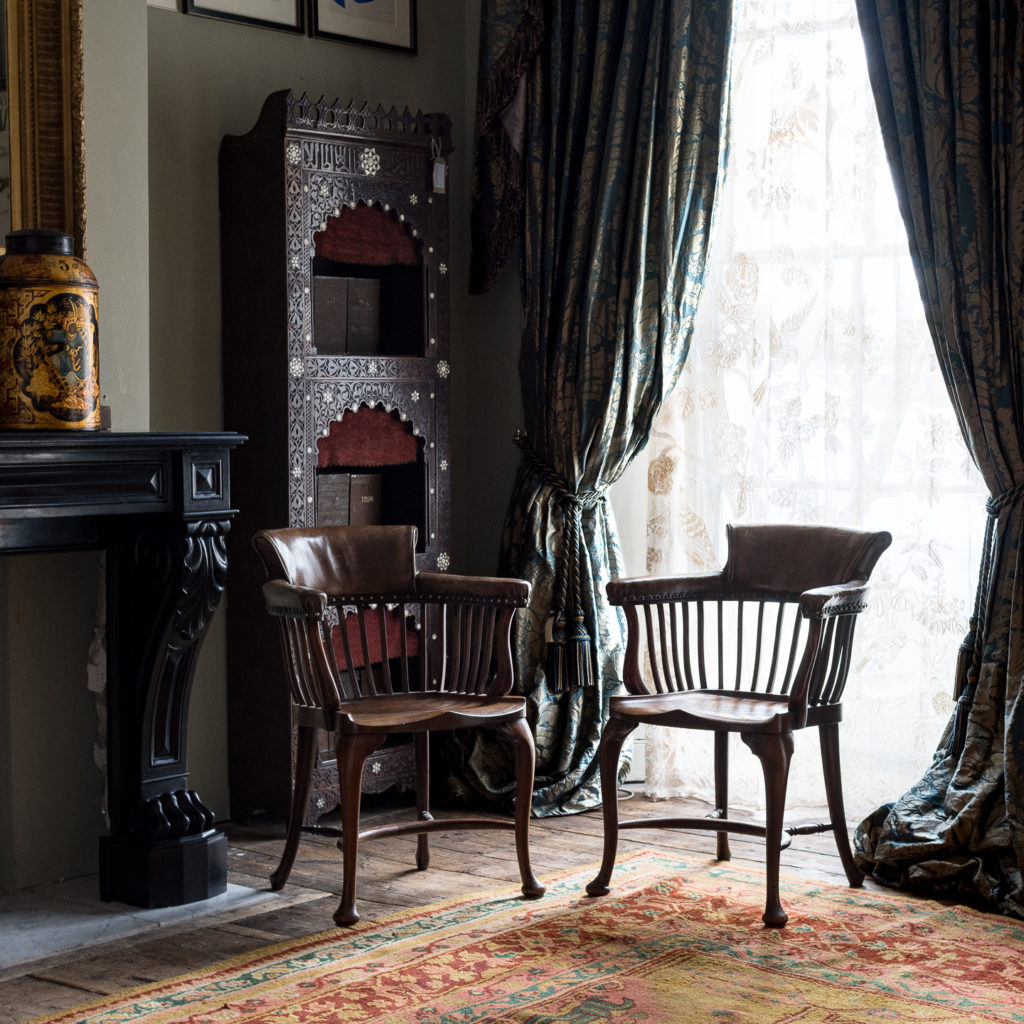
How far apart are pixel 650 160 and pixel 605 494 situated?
3.34ft

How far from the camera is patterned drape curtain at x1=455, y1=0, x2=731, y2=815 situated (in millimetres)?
4156

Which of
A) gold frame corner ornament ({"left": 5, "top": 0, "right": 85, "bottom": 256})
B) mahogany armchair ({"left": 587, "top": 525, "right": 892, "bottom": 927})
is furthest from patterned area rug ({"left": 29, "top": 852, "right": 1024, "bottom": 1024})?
gold frame corner ornament ({"left": 5, "top": 0, "right": 85, "bottom": 256})

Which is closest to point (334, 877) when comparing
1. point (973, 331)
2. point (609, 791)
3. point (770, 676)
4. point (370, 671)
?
point (370, 671)

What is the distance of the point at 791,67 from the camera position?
406 centimetres

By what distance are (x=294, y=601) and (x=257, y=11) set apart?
1.95 metres

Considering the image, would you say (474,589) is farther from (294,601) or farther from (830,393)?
(830,393)

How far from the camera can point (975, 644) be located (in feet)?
11.8

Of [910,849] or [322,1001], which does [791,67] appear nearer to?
[910,849]

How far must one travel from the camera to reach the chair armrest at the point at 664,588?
11.8ft

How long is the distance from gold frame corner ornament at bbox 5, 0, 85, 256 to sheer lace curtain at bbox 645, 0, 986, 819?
6.11 feet

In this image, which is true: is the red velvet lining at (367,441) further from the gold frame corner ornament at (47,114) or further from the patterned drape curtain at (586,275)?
the gold frame corner ornament at (47,114)

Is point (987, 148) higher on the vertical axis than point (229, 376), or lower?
higher

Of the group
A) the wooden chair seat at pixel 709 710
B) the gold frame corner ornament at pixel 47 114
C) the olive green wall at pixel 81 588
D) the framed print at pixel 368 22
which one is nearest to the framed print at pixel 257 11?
the framed print at pixel 368 22

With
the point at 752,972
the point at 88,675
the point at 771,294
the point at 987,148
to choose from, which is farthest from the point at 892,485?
the point at 88,675
